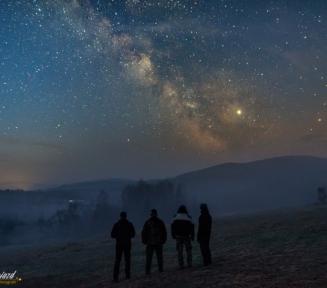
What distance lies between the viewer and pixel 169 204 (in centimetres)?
16662

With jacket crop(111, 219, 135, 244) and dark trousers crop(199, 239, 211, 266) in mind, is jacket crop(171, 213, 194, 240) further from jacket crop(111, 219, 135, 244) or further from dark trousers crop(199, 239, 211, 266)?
jacket crop(111, 219, 135, 244)

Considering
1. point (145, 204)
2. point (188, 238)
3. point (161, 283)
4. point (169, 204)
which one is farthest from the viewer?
point (169, 204)

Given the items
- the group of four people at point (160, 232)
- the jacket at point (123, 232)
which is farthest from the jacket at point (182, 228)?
the jacket at point (123, 232)

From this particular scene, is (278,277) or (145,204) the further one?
(145,204)

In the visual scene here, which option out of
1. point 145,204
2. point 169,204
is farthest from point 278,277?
point 169,204

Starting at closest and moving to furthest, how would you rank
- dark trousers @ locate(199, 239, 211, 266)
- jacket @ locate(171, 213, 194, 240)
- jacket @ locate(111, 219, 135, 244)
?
1. jacket @ locate(171, 213, 194, 240)
2. jacket @ locate(111, 219, 135, 244)
3. dark trousers @ locate(199, 239, 211, 266)

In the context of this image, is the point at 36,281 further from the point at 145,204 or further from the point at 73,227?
the point at 73,227

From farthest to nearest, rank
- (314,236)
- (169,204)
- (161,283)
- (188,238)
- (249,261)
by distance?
(169,204) < (314,236) < (249,261) < (188,238) < (161,283)

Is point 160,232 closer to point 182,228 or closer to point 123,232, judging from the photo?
point 182,228

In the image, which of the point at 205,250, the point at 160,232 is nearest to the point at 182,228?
the point at 160,232

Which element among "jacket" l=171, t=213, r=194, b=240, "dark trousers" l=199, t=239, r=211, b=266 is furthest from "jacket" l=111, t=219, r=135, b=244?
"dark trousers" l=199, t=239, r=211, b=266

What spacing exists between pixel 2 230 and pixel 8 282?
159512mm

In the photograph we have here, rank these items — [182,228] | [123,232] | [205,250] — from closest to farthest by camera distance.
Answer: [182,228], [123,232], [205,250]

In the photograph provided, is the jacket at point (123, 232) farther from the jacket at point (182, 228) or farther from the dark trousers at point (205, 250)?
the dark trousers at point (205, 250)
